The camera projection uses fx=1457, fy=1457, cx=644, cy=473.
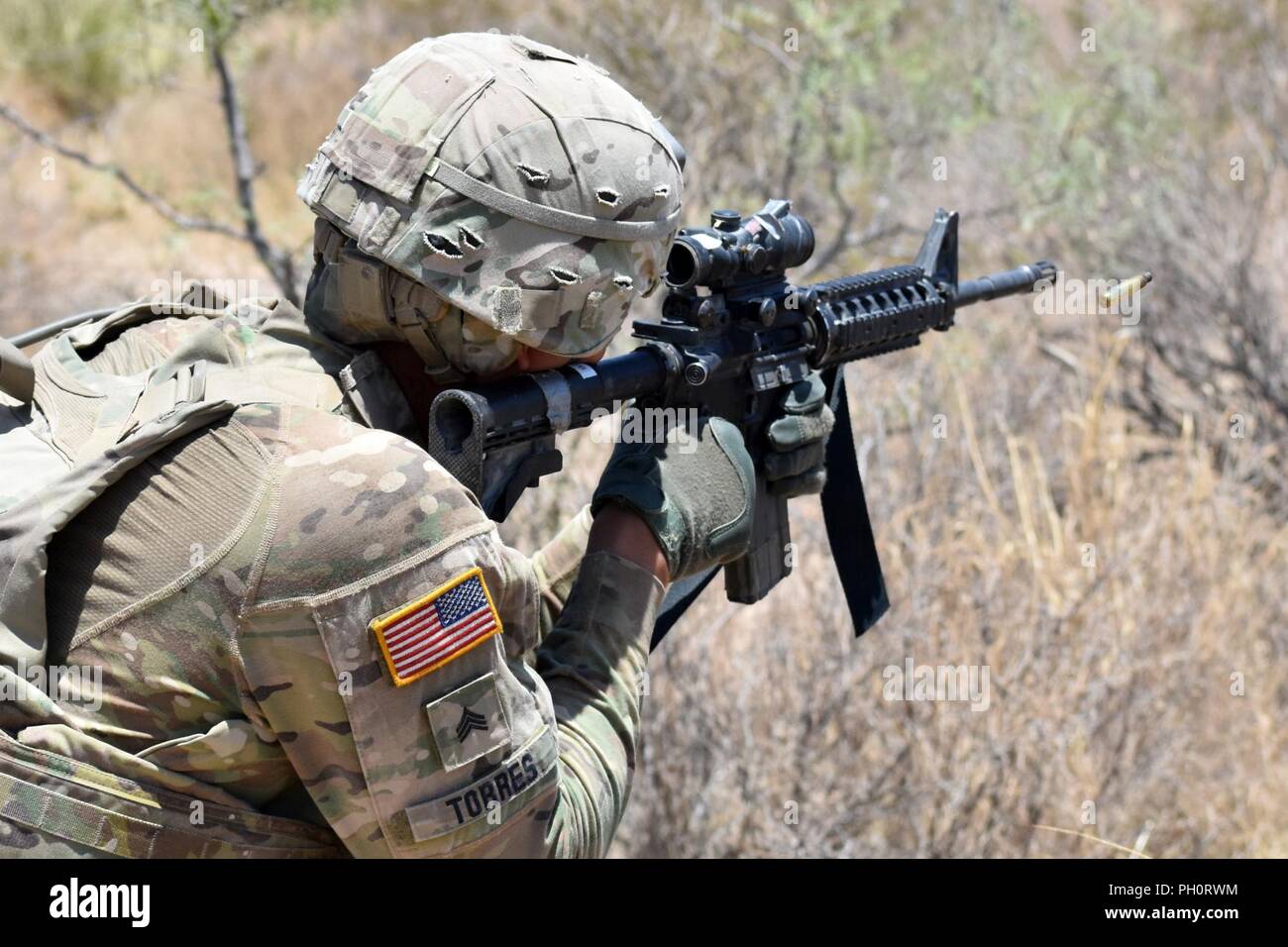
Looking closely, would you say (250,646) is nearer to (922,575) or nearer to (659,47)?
(922,575)

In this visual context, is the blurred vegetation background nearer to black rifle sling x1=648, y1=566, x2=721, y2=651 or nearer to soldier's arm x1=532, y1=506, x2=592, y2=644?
black rifle sling x1=648, y1=566, x2=721, y2=651

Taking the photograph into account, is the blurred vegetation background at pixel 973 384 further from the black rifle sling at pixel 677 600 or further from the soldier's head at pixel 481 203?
the soldier's head at pixel 481 203

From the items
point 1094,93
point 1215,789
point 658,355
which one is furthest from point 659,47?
point 658,355

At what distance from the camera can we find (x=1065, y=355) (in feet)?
20.8

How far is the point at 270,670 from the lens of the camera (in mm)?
1744

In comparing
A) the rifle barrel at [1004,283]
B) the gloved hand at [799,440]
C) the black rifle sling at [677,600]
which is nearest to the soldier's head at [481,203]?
the gloved hand at [799,440]

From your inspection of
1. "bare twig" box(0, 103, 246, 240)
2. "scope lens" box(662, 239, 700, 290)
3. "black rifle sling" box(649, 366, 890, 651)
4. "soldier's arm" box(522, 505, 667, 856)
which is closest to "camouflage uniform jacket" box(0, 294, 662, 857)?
"soldier's arm" box(522, 505, 667, 856)

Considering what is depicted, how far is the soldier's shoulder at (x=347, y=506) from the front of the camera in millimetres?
1719

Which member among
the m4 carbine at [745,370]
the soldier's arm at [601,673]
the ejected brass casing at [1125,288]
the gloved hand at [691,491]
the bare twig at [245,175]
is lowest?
the soldier's arm at [601,673]

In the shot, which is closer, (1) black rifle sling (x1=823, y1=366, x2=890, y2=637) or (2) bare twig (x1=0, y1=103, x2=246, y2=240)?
(1) black rifle sling (x1=823, y1=366, x2=890, y2=637)

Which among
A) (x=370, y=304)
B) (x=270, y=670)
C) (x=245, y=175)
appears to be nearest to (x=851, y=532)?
(x=370, y=304)

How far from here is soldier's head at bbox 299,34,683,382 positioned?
2061 millimetres

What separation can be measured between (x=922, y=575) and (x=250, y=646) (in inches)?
107

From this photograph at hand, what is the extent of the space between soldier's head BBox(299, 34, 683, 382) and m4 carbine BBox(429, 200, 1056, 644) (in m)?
0.12
